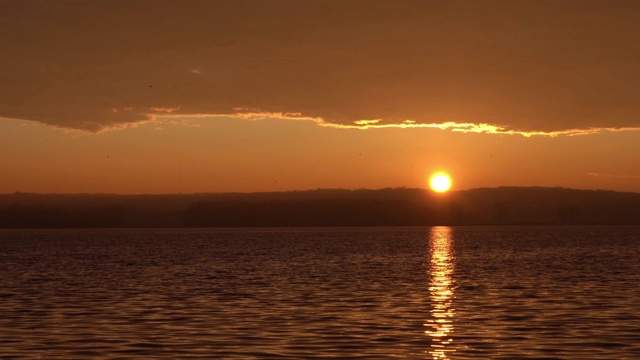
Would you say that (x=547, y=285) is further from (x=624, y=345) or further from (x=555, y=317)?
(x=624, y=345)

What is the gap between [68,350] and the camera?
1350 inches

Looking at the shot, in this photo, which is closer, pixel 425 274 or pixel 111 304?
pixel 111 304

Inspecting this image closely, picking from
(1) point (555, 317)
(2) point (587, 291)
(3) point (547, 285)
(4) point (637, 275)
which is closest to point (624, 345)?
(1) point (555, 317)

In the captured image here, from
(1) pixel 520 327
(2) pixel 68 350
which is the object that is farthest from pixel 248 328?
(1) pixel 520 327

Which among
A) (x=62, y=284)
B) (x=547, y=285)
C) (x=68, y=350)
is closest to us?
(x=68, y=350)

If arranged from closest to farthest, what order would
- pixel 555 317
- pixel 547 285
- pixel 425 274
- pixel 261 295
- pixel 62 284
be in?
pixel 555 317
pixel 261 295
pixel 547 285
pixel 62 284
pixel 425 274

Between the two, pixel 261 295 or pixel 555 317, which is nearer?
pixel 555 317

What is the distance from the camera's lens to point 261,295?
191 ft

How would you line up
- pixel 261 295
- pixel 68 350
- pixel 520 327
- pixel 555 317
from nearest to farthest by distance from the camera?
pixel 68 350 → pixel 520 327 → pixel 555 317 → pixel 261 295

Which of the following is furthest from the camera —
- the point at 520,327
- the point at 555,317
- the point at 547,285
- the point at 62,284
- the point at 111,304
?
the point at 62,284

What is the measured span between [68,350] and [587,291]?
3615 centimetres

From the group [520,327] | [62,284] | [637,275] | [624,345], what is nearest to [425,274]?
[637,275]

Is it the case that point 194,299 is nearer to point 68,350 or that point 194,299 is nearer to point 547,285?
point 68,350

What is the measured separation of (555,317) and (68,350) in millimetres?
22252
